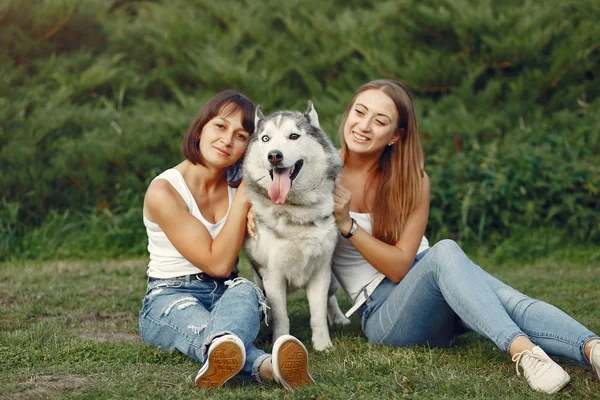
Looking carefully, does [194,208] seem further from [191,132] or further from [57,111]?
[57,111]

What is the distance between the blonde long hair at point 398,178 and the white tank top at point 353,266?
0.29 feet

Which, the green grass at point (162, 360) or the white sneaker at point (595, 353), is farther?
the green grass at point (162, 360)

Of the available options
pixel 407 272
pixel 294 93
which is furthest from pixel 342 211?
pixel 294 93

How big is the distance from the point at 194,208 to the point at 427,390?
1641 millimetres

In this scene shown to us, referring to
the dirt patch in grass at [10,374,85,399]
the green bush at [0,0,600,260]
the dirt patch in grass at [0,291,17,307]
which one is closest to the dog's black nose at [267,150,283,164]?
the dirt patch in grass at [10,374,85,399]

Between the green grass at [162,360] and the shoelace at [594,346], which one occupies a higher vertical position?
the shoelace at [594,346]

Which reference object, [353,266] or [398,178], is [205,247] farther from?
[398,178]

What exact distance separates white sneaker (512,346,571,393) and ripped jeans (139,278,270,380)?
1173 millimetres

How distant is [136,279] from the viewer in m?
5.43

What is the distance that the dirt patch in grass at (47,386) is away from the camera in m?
2.74

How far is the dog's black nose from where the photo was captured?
10.8 feet

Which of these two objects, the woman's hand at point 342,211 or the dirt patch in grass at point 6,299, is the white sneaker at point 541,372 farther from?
the dirt patch in grass at point 6,299

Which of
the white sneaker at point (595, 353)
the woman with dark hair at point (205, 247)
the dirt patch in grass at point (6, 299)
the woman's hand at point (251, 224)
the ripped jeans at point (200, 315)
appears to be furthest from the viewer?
the dirt patch in grass at point (6, 299)

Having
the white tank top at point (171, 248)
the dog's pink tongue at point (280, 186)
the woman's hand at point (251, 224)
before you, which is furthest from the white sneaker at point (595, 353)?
the white tank top at point (171, 248)
